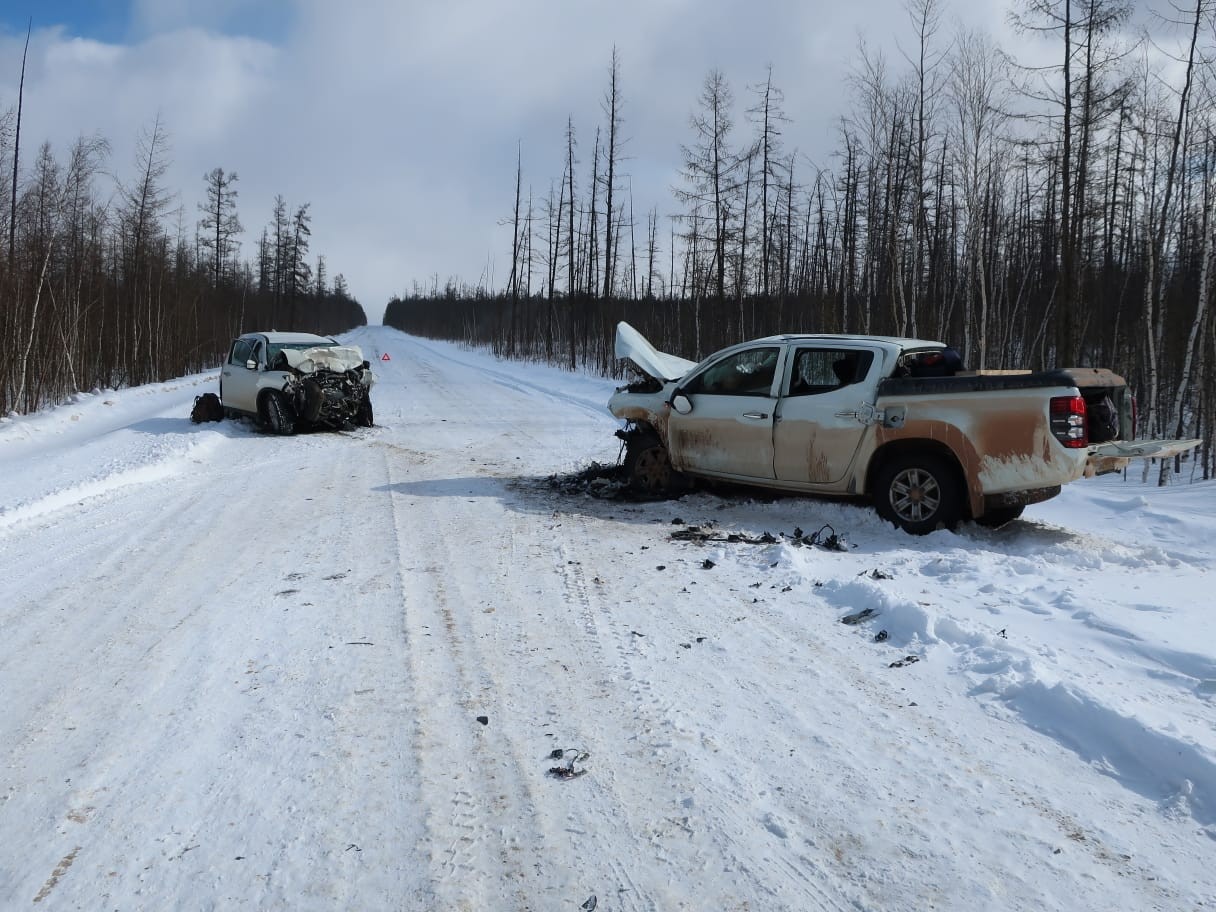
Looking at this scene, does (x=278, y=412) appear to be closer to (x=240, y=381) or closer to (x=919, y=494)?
(x=240, y=381)

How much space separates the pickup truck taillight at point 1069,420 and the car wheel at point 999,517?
3.19 feet

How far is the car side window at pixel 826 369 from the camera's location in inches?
294

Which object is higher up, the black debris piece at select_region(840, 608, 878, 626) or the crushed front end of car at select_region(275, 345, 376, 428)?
the crushed front end of car at select_region(275, 345, 376, 428)

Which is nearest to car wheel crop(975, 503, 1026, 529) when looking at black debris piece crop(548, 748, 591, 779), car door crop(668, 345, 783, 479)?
car door crop(668, 345, 783, 479)

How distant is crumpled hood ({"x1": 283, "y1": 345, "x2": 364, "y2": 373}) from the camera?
1424cm

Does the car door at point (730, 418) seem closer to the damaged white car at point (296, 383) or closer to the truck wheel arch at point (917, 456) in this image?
the truck wheel arch at point (917, 456)

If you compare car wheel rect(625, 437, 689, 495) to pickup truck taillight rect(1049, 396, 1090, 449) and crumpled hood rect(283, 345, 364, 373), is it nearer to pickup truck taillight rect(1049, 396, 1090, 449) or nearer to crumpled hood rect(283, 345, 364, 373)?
pickup truck taillight rect(1049, 396, 1090, 449)

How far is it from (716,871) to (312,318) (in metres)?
87.8

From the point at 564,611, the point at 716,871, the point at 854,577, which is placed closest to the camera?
the point at 716,871

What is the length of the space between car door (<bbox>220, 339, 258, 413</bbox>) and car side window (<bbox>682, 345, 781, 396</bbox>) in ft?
30.3

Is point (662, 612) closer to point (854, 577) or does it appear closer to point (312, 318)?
point (854, 577)

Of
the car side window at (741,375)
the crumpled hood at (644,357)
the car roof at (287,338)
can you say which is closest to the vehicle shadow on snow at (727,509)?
the car side window at (741,375)

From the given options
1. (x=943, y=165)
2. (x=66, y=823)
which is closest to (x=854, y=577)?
(x=66, y=823)

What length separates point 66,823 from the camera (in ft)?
9.37
